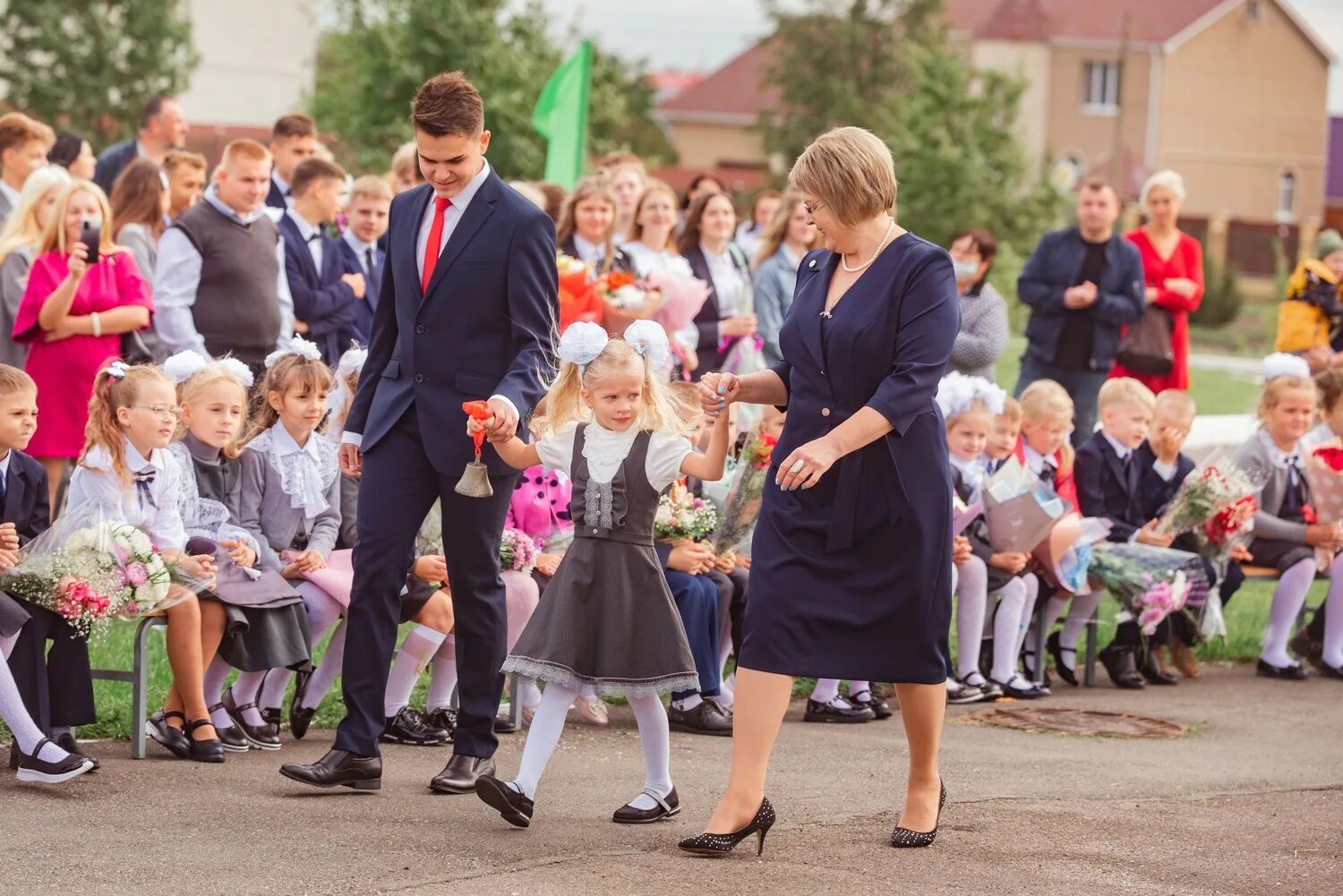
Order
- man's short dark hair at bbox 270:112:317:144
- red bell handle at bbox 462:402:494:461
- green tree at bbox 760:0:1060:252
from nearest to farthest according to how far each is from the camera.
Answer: red bell handle at bbox 462:402:494:461 → man's short dark hair at bbox 270:112:317:144 → green tree at bbox 760:0:1060:252

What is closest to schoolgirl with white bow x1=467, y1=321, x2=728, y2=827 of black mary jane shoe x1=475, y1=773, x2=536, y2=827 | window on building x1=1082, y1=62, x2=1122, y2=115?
black mary jane shoe x1=475, y1=773, x2=536, y2=827

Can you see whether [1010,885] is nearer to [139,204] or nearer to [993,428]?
[993,428]

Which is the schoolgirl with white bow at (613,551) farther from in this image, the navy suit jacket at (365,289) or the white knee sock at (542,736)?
the navy suit jacket at (365,289)

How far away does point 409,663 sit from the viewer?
303 inches

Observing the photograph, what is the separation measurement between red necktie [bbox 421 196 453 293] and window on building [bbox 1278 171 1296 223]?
67.3 m

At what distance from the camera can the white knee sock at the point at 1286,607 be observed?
408 inches

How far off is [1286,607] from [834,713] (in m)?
3.16

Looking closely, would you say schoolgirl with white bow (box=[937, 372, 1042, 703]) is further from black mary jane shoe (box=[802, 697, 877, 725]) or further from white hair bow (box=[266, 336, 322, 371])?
white hair bow (box=[266, 336, 322, 371])

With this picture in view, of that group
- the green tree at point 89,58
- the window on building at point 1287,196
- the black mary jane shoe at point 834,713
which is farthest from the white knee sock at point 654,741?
the window on building at point 1287,196

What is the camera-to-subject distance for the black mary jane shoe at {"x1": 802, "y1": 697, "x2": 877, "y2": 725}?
8.52 m

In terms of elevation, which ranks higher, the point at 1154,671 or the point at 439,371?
the point at 439,371

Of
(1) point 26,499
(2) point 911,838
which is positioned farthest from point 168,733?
(2) point 911,838

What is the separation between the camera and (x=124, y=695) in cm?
802

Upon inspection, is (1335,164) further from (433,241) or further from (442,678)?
(433,241)
